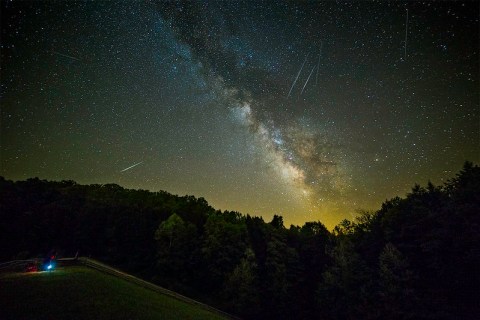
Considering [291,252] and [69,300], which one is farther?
[291,252]

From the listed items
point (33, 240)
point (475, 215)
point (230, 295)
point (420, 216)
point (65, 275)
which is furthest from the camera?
point (33, 240)

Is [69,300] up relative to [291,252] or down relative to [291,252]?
down

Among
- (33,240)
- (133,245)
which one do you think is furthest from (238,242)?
(33,240)

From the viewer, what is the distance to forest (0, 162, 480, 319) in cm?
2627

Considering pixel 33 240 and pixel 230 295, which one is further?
pixel 33 240

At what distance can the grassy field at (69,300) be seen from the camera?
12.1m

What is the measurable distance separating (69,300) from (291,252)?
117 feet

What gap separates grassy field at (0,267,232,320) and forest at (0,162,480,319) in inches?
755

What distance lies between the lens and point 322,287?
36906 mm

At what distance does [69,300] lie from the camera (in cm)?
1417

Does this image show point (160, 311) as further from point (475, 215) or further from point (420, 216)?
point (420, 216)

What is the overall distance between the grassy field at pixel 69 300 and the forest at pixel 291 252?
19165mm

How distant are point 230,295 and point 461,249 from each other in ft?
89.9

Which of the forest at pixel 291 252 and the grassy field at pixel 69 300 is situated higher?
the forest at pixel 291 252
